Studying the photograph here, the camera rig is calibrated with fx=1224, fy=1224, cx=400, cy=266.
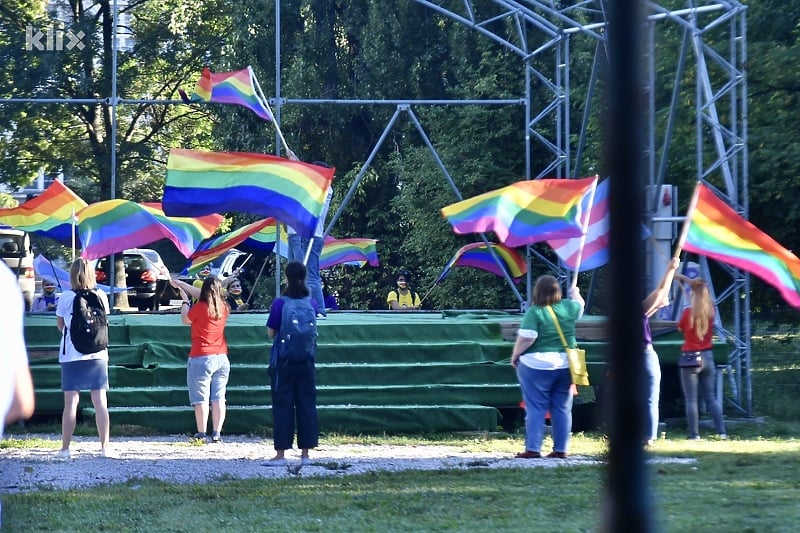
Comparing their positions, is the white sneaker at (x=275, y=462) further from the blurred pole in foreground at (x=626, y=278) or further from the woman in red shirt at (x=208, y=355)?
the blurred pole in foreground at (x=626, y=278)

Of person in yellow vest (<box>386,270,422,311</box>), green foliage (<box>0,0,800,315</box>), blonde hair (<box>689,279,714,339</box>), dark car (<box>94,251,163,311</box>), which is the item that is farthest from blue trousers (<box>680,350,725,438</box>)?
dark car (<box>94,251,163,311</box>)

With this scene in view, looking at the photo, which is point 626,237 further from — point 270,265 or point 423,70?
point 270,265

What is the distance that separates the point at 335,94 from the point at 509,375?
16.8 meters

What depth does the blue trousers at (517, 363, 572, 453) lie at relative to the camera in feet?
35.2

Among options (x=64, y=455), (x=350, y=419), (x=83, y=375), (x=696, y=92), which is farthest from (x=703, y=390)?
(x=64, y=455)

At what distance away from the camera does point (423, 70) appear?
28688 millimetres

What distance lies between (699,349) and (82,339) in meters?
6.28

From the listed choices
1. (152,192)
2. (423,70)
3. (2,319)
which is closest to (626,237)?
(2,319)

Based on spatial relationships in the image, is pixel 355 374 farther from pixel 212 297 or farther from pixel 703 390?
Result: pixel 703 390

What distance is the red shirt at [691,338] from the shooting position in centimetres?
1278

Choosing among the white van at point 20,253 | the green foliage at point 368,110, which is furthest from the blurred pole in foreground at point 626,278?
the white van at point 20,253

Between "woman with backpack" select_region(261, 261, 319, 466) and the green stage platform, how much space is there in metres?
2.58

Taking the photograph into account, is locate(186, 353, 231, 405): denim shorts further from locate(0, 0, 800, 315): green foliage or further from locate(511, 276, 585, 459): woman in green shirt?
locate(0, 0, 800, 315): green foliage

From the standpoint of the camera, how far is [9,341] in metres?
4.50
